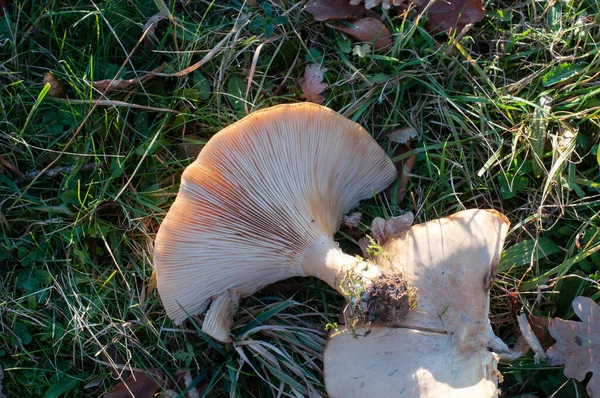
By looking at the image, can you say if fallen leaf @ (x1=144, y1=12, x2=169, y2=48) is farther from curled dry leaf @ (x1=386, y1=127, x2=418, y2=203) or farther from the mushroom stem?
the mushroom stem

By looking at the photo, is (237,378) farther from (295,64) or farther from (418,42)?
(418,42)

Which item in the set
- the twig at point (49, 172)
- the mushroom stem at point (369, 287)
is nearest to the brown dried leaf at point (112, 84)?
the twig at point (49, 172)

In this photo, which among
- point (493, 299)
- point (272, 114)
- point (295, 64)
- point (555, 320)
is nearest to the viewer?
point (272, 114)

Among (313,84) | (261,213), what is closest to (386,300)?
(261,213)

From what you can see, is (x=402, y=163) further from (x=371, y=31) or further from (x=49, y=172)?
(x=49, y=172)

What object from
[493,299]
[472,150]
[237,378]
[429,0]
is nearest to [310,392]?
[237,378]

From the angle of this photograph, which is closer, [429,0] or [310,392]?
[310,392]
